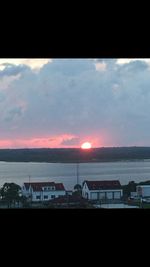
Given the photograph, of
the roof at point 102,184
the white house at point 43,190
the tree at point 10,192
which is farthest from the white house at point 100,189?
the tree at point 10,192

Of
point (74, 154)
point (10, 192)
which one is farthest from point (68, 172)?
point (10, 192)

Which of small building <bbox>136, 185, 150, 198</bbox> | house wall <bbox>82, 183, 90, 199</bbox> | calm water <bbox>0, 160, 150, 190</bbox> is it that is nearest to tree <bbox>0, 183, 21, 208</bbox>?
calm water <bbox>0, 160, 150, 190</bbox>

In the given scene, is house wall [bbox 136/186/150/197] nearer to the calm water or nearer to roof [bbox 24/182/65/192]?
the calm water

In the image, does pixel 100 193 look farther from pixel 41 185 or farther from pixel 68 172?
pixel 41 185

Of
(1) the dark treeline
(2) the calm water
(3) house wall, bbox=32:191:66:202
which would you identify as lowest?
(3) house wall, bbox=32:191:66:202

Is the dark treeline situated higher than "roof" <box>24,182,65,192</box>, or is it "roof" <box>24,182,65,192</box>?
the dark treeline
